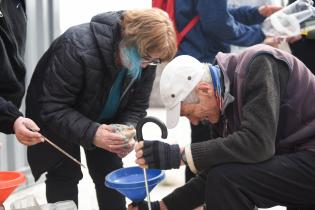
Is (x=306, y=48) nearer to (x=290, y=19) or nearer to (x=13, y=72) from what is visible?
(x=290, y=19)

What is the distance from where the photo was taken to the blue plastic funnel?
1644 mm

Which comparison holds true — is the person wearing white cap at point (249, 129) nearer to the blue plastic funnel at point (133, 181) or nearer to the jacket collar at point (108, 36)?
the blue plastic funnel at point (133, 181)

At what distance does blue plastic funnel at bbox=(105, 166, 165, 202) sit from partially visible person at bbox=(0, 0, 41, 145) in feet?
1.13

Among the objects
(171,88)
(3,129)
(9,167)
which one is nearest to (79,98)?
(3,129)

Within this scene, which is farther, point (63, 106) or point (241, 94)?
point (63, 106)

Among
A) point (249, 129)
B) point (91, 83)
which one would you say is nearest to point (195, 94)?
point (249, 129)

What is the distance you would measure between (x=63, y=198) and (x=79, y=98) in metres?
0.45

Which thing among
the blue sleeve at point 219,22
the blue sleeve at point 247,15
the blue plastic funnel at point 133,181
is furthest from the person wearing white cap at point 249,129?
the blue sleeve at point 247,15

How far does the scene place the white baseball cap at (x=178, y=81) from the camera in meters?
1.54

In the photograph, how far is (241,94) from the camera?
4.99 feet

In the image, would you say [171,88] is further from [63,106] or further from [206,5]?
[206,5]

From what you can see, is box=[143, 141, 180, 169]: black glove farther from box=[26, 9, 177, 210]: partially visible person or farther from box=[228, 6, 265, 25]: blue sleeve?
box=[228, 6, 265, 25]: blue sleeve

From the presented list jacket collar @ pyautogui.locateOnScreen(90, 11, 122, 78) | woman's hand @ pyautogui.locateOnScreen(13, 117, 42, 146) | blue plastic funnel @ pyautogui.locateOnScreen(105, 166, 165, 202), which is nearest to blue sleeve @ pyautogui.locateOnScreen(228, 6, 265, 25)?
jacket collar @ pyautogui.locateOnScreen(90, 11, 122, 78)

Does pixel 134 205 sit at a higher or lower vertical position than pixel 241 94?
lower
